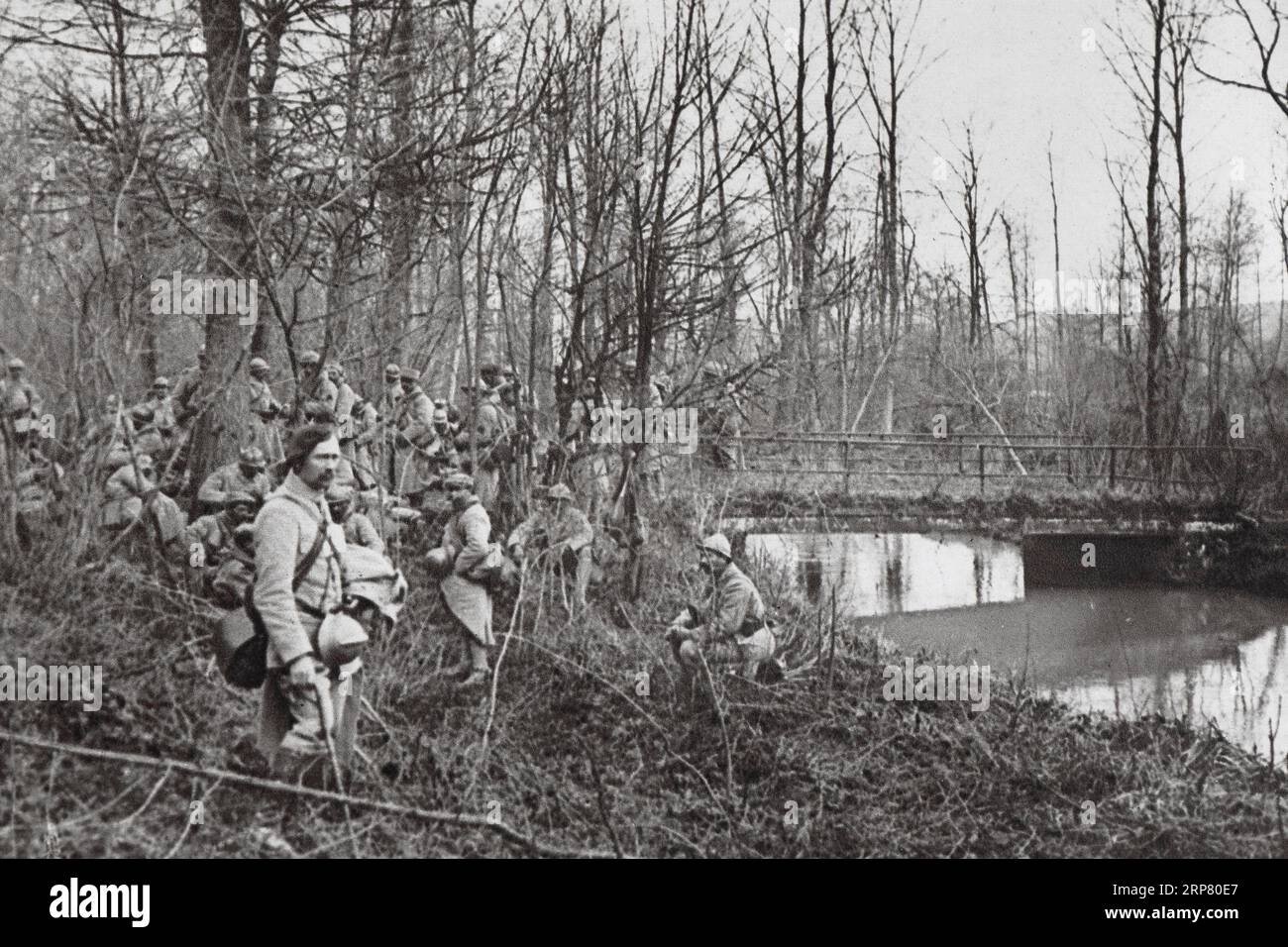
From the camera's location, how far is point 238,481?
19.8ft

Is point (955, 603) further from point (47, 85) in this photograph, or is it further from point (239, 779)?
point (47, 85)

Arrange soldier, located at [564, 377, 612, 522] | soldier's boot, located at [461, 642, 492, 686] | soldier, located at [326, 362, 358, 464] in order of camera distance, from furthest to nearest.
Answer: soldier, located at [564, 377, 612, 522] → soldier, located at [326, 362, 358, 464] → soldier's boot, located at [461, 642, 492, 686]

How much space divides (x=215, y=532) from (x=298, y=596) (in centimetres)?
166

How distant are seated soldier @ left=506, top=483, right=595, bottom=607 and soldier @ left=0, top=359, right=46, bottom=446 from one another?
8.57 feet

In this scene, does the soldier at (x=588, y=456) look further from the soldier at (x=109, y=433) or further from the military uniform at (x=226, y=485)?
the soldier at (x=109, y=433)

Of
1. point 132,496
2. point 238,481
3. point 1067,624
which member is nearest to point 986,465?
point 1067,624

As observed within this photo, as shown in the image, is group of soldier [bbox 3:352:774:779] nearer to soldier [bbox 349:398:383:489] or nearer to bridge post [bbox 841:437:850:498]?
soldier [bbox 349:398:383:489]

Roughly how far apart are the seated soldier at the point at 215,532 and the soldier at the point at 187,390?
35.5 inches

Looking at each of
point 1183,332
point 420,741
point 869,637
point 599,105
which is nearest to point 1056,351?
point 1183,332

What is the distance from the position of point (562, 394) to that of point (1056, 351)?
1755 centimetres

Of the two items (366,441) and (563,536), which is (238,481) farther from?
(563,536)

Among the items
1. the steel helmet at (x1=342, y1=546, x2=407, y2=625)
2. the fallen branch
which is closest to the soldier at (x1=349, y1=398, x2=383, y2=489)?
the steel helmet at (x1=342, y1=546, x2=407, y2=625)

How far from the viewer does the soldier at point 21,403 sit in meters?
4.98

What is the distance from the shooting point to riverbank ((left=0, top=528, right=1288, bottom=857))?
4555 mm
